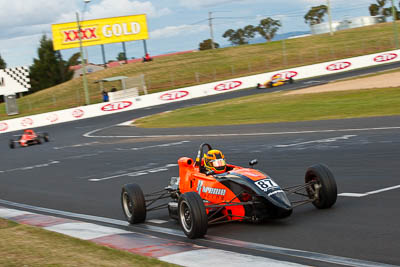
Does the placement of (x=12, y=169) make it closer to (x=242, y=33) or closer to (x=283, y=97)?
(x=283, y=97)

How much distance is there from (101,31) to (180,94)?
85.0ft

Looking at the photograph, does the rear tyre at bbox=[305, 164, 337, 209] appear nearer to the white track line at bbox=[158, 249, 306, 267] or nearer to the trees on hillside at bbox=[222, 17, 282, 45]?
the white track line at bbox=[158, 249, 306, 267]

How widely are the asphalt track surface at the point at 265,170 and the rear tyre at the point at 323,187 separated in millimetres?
146

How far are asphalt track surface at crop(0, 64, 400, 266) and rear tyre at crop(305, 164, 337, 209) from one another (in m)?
0.15

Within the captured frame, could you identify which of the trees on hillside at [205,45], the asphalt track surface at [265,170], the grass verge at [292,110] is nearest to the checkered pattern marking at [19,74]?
the grass verge at [292,110]

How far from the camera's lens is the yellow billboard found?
72.6 meters

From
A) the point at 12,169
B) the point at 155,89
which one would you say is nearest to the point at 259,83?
the point at 155,89

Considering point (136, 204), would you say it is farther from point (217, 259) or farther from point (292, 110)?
point (292, 110)

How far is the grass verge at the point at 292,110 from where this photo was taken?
2550 centimetres

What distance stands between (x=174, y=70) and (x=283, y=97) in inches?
1447

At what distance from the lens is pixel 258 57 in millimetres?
74500

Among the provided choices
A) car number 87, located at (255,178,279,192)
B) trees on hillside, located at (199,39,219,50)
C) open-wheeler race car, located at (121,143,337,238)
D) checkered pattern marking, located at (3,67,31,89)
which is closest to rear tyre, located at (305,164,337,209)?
open-wheeler race car, located at (121,143,337,238)

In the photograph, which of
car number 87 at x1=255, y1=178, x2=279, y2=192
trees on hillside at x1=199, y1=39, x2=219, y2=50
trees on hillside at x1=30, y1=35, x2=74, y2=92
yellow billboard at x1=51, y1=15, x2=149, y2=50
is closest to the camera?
car number 87 at x1=255, y1=178, x2=279, y2=192

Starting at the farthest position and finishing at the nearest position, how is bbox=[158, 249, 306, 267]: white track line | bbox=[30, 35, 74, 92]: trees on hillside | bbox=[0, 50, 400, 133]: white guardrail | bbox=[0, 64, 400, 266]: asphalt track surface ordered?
bbox=[30, 35, 74, 92]: trees on hillside < bbox=[0, 50, 400, 133]: white guardrail < bbox=[0, 64, 400, 266]: asphalt track surface < bbox=[158, 249, 306, 267]: white track line
